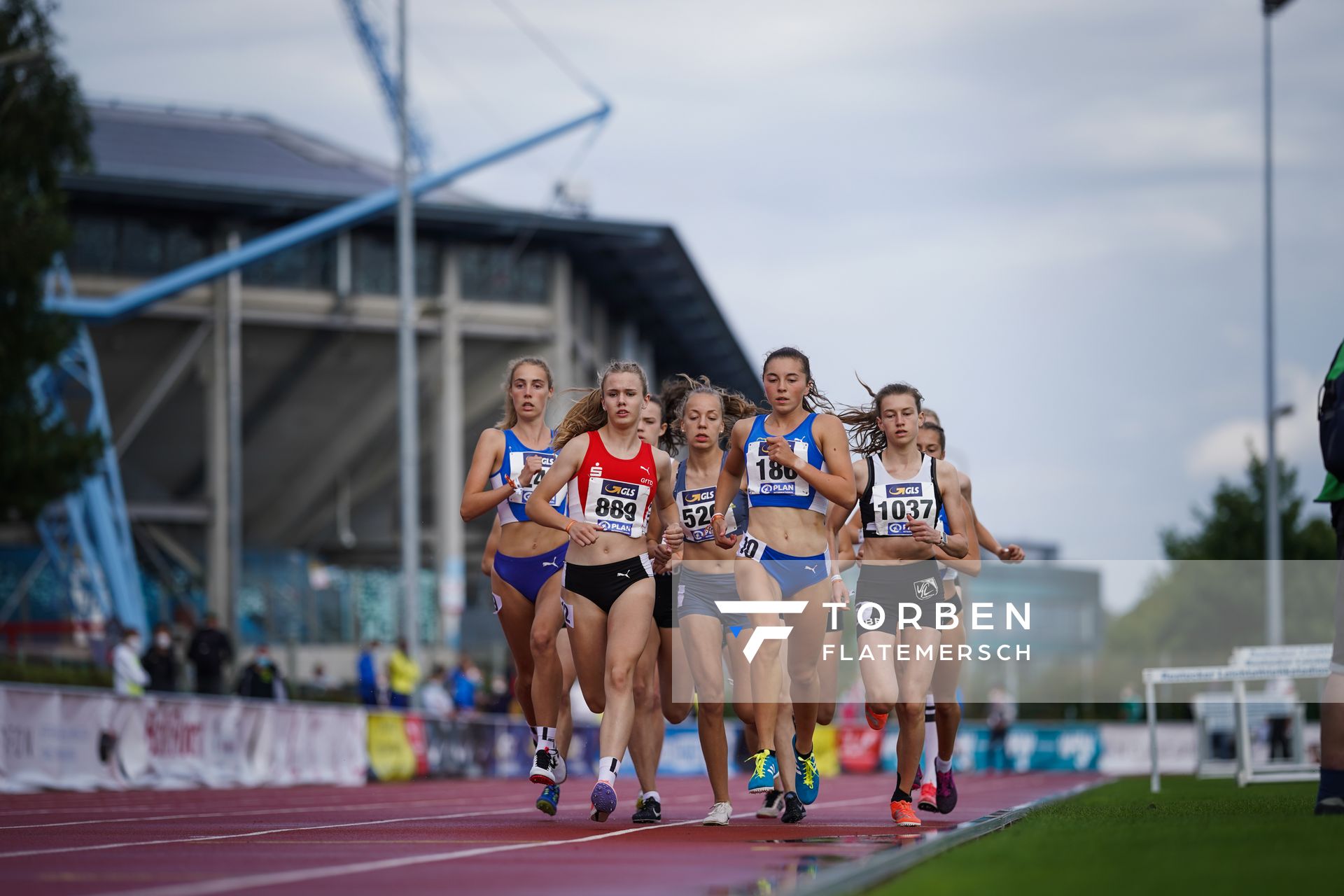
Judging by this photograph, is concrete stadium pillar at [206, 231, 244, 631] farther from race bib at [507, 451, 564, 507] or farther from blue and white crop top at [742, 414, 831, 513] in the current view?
blue and white crop top at [742, 414, 831, 513]

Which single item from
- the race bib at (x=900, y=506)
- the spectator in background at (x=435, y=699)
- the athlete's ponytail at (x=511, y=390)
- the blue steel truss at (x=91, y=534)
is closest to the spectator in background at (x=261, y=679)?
the spectator in background at (x=435, y=699)

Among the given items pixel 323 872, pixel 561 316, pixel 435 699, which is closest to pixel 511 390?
pixel 323 872

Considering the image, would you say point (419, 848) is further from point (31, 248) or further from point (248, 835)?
point (31, 248)

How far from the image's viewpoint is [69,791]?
20.5m

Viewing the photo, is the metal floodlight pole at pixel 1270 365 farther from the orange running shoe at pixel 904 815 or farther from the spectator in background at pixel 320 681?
the orange running shoe at pixel 904 815

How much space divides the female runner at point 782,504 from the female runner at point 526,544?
1.19 metres

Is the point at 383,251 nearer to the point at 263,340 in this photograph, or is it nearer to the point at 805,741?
the point at 263,340

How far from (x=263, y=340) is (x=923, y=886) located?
51.9m

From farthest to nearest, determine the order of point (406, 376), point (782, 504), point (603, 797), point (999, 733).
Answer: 1. point (999, 733)
2. point (406, 376)
3. point (782, 504)
4. point (603, 797)

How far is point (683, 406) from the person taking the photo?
12.3 meters

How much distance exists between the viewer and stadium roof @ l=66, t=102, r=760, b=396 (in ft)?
170


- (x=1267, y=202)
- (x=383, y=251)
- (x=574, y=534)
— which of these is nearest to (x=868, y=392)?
(x=574, y=534)

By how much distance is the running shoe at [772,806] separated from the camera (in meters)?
12.0

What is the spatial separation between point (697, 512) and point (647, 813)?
1.80 metres
